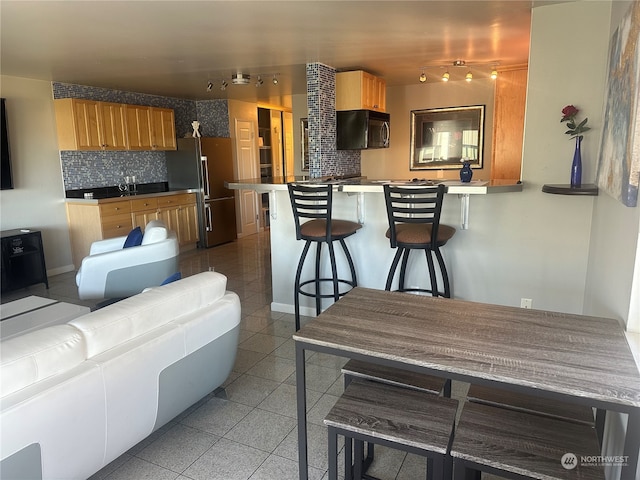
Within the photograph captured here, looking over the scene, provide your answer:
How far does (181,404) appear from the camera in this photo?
2.16 m

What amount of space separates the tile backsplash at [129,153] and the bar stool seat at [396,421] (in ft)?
17.4

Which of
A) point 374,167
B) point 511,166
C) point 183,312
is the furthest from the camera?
point 374,167

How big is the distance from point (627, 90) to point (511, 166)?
14.5 ft

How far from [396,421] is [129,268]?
2.90 m

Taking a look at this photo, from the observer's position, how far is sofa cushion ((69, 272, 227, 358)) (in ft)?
5.72

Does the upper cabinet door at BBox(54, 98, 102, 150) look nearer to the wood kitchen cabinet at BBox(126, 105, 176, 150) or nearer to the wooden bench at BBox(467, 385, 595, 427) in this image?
the wood kitchen cabinet at BBox(126, 105, 176, 150)

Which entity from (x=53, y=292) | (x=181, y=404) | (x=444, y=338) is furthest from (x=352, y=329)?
(x=53, y=292)

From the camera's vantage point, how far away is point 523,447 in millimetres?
1320

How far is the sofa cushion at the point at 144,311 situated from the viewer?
1.74 metres

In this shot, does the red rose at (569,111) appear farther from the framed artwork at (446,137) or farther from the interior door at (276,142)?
the interior door at (276,142)

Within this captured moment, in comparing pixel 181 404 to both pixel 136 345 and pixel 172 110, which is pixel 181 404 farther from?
pixel 172 110

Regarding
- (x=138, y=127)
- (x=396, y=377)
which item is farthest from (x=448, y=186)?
(x=138, y=127)

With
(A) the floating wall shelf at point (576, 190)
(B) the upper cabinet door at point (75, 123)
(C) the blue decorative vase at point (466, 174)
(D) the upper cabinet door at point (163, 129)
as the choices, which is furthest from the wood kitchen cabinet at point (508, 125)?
(B) the upper cabinet door at point (75, 123)

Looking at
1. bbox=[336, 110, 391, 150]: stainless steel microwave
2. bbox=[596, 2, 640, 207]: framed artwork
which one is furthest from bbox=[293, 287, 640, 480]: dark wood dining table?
bbox=[336, 110, 391, 150]: stainless steel microwave
